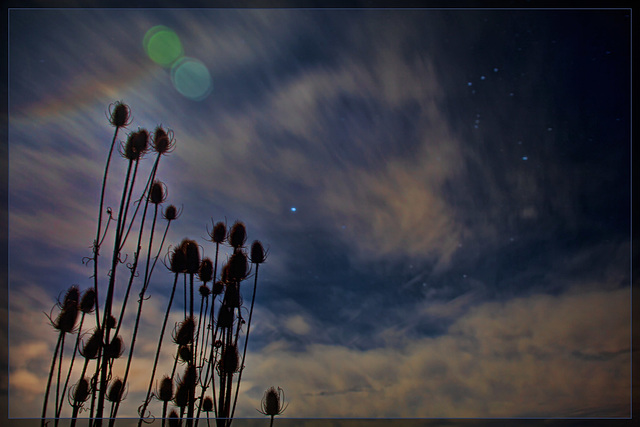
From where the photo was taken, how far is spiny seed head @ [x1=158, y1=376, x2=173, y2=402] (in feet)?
5.84

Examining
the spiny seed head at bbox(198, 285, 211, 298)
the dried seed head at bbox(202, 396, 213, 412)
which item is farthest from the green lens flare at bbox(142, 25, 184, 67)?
the dried seed head at bbox(202, 396, 213, 412)

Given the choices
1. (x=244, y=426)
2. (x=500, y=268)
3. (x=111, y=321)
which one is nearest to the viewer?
(x=111, y=321)

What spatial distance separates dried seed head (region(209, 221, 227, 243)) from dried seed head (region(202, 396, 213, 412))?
62cm

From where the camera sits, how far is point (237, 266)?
184 cm

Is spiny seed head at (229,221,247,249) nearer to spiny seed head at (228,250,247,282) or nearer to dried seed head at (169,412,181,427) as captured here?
spiny seed head at (228,250,247,282)

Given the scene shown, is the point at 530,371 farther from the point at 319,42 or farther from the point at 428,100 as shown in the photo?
the point at 319,42

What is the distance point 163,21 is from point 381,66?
1085 millimetres

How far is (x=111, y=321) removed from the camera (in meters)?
1.79

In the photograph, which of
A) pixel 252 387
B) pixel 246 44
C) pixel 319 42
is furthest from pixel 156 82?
pixel 252 387

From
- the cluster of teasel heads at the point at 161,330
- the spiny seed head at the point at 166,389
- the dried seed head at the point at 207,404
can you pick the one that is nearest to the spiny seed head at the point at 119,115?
the cluster of teasel heads at the point at 161,330

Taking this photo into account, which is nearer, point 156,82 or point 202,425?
point 202,425

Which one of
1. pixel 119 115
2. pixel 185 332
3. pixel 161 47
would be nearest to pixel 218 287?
pixel 185 332

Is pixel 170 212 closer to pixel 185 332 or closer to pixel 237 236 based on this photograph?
pixel 237 236

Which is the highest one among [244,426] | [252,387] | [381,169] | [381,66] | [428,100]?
[381,66]
